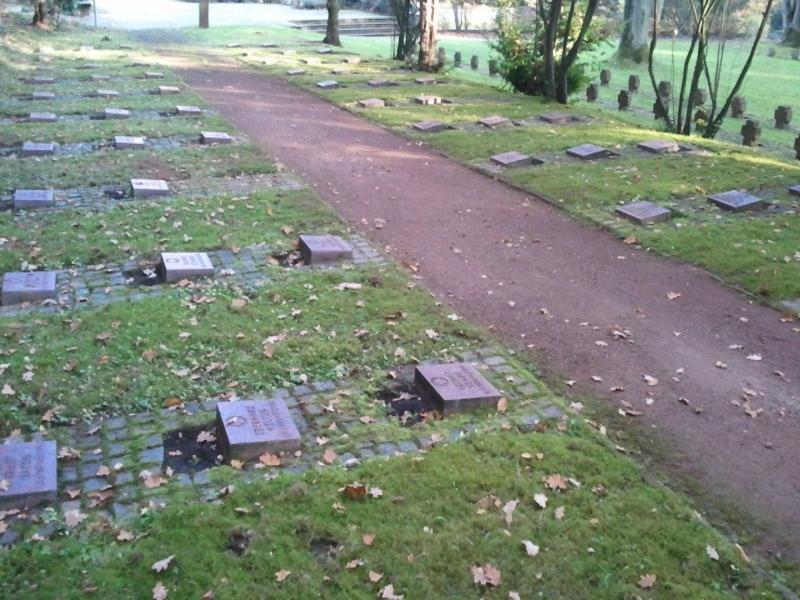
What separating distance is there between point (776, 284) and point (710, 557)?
446 centimetres

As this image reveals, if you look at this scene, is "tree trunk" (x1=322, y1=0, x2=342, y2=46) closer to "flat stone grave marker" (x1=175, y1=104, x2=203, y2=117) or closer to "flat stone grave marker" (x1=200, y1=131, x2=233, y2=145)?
"flat stone grave marker" (x1=175, y1=104, x2=203, y2=117)

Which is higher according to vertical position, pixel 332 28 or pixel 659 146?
pixel 332 28

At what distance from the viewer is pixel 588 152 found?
13.0 meters

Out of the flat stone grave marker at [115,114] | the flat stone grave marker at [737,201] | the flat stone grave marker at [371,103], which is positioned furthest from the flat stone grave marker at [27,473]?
the flat stone grave marker at [371,103]

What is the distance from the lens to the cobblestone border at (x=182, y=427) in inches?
184

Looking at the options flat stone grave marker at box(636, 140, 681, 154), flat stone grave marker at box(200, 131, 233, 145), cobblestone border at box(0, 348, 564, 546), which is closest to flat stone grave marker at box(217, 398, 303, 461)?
cobblestone border at box(0, 348, 564, 546)

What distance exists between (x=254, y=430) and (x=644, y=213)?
256 inches

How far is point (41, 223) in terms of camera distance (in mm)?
9492

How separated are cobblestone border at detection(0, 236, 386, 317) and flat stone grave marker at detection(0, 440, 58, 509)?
2492 millimetres

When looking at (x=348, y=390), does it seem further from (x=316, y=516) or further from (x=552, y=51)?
(x=552, y=51)

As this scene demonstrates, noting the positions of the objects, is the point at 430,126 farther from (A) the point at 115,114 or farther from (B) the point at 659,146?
(A) the point at 115,114

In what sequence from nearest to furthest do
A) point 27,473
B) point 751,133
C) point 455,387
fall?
point 27,473
point 455,387
point 751,133

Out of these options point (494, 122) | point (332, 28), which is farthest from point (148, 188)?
point (332, 28)

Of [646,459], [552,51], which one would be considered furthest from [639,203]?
[552,51]
